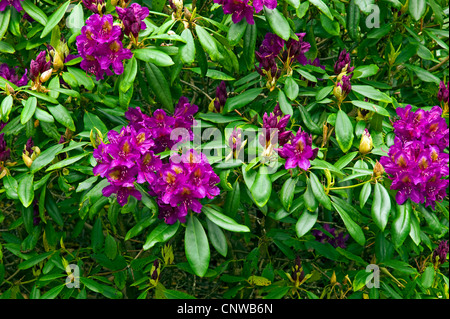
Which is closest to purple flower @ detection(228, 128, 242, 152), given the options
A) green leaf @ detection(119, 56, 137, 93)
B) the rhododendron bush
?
the rhododendron bush

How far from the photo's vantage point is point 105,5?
1.68m

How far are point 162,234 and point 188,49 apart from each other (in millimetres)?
561

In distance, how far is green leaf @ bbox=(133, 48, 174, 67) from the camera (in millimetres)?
1531

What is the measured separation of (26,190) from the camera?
166cm

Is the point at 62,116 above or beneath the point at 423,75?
above

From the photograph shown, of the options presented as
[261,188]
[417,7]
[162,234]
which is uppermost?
[417,7]

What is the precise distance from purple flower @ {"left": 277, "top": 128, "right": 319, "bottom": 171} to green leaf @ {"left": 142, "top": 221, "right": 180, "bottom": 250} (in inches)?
14.8

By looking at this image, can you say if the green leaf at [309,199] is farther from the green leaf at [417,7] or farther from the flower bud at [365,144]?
the green leaf at [417,7]

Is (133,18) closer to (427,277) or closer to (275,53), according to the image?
(275,53)

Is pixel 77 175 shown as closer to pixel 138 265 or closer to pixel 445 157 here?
pixel 138 265

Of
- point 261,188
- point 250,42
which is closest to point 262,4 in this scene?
point 250,42

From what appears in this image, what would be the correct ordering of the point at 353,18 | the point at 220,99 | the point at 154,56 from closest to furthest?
the point at 154,56
the point at 220,99
the point at 353,18

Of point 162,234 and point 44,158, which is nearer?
point 162,234

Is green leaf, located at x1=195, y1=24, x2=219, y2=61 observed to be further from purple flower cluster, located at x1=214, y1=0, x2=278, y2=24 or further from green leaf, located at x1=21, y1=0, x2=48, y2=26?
green leaf, located at x1=21, y1=0, x2=48, y2=26
